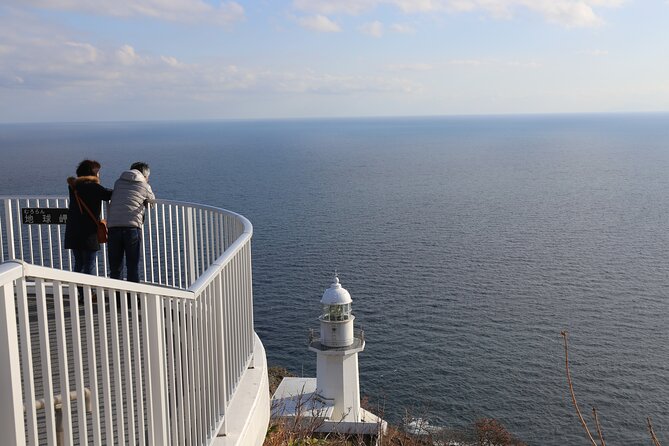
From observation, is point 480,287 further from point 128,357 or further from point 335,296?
point 128,357

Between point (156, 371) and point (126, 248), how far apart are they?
364cm

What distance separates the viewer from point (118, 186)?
679 centimetres

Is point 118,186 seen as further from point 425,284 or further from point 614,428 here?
point 425,284

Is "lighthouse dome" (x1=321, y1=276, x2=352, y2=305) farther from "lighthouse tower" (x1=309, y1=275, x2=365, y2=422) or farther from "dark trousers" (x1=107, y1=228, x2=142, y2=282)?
"dark trousers" (x1=107, y1=228, x2=142, y2=282)

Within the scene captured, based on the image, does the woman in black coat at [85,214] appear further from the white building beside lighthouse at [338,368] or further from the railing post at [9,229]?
the white building beside lighthouse at [338,368]

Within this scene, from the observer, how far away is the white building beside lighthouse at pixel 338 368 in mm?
22500

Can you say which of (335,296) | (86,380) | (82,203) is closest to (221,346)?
(86,380)

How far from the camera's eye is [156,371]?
11.6 ft

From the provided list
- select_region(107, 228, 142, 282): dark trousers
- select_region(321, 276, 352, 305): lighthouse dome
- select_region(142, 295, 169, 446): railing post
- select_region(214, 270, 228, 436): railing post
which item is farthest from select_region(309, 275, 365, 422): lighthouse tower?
select_region(142, 295, 169, 446): railing post

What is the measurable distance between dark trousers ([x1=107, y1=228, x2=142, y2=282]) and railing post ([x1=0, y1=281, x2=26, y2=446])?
4.66 metres

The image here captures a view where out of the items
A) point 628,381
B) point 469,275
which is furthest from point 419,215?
point 628,381

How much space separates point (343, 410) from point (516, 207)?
4346cm

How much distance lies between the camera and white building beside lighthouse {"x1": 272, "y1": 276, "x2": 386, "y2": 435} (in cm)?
2250

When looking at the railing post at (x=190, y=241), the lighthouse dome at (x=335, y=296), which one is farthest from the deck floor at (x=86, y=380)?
the lighthouse dome at (x=335, y=296)
